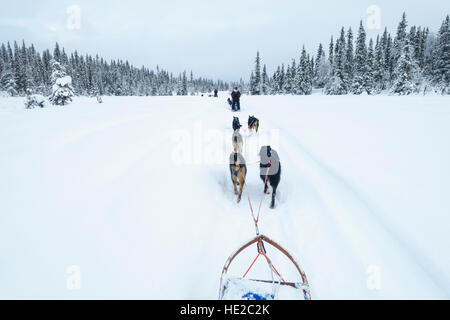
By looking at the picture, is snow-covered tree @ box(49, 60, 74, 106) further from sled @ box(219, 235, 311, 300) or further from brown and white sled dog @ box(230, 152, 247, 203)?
sled @ box(219, 235, 311, 300)

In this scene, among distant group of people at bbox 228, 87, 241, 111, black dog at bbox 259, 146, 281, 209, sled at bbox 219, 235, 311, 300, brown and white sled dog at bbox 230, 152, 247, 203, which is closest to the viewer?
sled at bbox 219, 235, 311, 300

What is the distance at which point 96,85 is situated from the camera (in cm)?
6128

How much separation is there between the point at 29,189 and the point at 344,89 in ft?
140

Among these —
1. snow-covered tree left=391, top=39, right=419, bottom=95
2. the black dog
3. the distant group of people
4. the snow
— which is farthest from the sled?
snow-covered tree left=391, top=39, right=419, bottom=95

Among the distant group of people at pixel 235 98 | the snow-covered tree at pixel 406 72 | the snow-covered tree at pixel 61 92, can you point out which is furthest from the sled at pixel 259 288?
the snow-covered tree at pixel 406 72

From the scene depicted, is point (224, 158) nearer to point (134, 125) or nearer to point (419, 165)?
point (134, 125)

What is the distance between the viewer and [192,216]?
12.3ft

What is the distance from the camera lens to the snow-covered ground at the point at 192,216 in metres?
2.30

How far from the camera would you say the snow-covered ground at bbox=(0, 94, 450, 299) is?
2.30 metres

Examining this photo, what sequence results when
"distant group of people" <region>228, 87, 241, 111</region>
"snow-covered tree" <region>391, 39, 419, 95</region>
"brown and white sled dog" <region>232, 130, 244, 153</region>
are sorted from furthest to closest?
"snow-covered tree" <region>391, 39, 419, 95</region>, "distant group of people" <region>228, 87, 241, 111</region>, "brown and white sled dog" <region>232, 130, 244, 153</region>

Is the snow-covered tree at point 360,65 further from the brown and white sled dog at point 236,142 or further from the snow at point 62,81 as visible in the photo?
the snow at point 62,81

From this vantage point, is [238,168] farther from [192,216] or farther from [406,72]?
[406,72]

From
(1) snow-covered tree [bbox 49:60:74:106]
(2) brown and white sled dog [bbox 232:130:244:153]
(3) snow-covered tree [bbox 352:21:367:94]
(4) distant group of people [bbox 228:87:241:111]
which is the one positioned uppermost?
(3) snow-covered tree [bbox 352:21:367:94]

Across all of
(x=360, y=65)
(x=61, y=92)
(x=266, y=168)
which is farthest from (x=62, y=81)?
(x=360, y=65)
